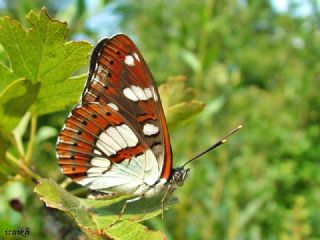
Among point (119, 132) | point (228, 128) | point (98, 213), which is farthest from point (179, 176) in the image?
point (228, 128)

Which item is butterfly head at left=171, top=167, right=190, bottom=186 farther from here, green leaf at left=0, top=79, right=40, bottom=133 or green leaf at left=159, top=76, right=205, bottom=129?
green leaf at left=0, top=79, right=40, bottom=133

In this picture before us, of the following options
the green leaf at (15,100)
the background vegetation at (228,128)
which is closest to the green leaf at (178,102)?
the background vegetation at (228,128)

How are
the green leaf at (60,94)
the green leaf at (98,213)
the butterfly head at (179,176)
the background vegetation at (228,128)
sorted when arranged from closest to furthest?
the green leaf at (98,213) < the green leaf at (60,94) < the butterfly head at (179,176) < the background vegetation at (228,128)

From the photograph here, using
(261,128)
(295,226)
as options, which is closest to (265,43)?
(261,128)

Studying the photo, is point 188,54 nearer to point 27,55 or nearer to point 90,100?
point 90,100

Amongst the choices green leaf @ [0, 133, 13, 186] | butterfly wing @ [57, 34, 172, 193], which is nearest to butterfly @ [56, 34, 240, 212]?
butterfly wing @ [57, 34, 172, 193]

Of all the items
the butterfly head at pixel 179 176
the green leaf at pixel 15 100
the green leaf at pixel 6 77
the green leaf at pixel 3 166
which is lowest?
the butterfly head at pixel 179 176

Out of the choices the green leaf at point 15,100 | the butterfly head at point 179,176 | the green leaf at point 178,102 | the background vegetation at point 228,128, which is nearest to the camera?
the green leaf at point 15,100

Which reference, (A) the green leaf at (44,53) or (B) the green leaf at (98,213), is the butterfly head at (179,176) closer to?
(B) the green leaf at (98,213)
